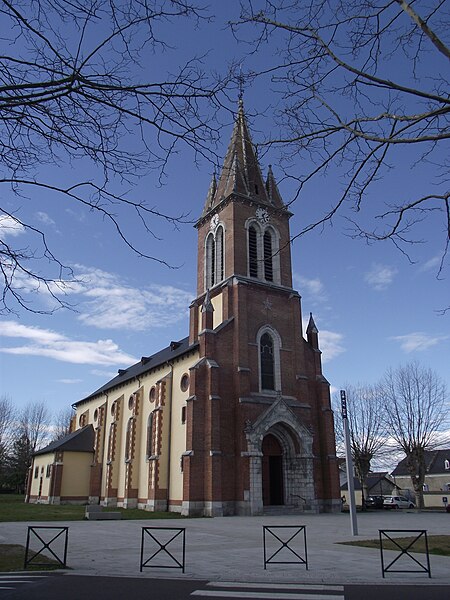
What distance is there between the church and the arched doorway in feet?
0.19

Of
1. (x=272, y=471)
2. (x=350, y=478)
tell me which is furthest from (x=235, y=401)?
(x=350, y=478)

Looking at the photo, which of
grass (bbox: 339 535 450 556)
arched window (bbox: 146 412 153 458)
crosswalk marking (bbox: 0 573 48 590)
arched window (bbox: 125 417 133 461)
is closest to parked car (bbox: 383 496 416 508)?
arched window (bbox: 146 412 153 458)

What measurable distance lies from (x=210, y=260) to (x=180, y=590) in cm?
2887

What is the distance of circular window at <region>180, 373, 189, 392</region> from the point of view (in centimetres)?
3116

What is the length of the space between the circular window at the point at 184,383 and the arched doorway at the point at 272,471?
572 centimetres

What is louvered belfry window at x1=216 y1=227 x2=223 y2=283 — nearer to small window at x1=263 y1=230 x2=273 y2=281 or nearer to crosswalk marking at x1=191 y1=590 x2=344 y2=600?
small window at x1=263 y1=230 x2=273 y2=281

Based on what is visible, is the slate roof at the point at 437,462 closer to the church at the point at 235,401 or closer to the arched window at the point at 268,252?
the church at the point at 235,401

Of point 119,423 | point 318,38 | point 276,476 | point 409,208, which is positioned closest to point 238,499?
point 276,476

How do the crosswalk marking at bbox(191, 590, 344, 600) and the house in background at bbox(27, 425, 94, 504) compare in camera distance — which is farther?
the house in background at bbox(27, 425, 94, 504)

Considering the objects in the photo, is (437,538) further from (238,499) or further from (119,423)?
(119,423)

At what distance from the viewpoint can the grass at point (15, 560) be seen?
386 inches

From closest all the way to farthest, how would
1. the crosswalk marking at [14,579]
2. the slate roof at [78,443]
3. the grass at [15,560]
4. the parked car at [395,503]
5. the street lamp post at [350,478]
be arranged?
the crosswalk marking at [14,579]
the grass at [15,560]
the street lamp post at [350,478]
the slate roof at [78,443]
the parked car at [395,503]

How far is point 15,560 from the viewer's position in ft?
34.8

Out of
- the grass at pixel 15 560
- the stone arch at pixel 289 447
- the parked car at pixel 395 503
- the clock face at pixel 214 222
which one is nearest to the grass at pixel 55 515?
the stone arch at pixel 289 447
